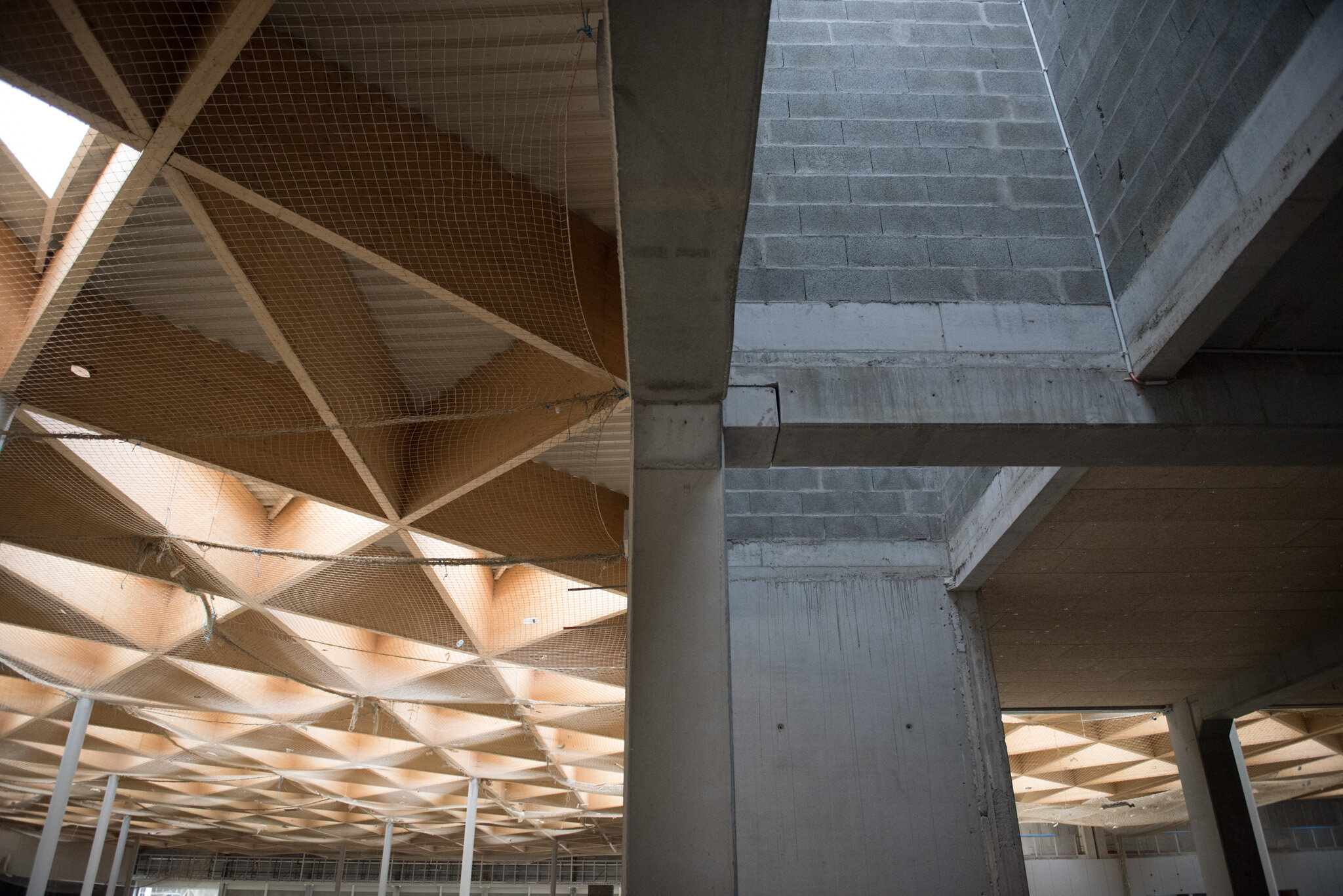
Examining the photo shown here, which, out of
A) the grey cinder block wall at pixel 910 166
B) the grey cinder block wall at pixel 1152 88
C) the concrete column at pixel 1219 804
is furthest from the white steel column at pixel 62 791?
the concrete column at pixel 1219 804

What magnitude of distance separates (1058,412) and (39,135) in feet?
28.5

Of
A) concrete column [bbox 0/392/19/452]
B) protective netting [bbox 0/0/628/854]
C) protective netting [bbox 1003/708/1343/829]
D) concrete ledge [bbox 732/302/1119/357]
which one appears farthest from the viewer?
protective netting [bbox 1003/708/1343/829]

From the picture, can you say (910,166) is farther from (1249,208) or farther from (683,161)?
(683,161)

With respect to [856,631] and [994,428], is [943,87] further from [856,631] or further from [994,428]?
[856,631]

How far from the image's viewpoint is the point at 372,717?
22.5 meters

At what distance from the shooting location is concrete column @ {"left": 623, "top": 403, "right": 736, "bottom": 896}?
222 inches

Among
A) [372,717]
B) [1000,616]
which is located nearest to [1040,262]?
[1000,616]

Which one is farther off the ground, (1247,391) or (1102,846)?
(1247,391)

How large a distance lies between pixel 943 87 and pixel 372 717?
20.1 m

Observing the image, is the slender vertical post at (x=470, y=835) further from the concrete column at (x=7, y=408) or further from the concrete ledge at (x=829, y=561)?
the concrete column at (x=7, y=408)

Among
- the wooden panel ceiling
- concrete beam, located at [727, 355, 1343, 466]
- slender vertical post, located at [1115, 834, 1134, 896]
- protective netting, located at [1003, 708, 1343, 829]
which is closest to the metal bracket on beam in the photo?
concrete beam, located at [727, 355, 1343, 466]

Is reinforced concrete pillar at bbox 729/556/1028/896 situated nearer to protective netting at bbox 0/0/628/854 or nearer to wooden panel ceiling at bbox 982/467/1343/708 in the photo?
wooden panel ceiling at bbox 982/467/1343/708

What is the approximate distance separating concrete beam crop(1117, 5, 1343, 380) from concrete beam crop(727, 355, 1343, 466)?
0.42m

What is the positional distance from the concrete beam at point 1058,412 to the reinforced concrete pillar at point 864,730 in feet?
10.8
